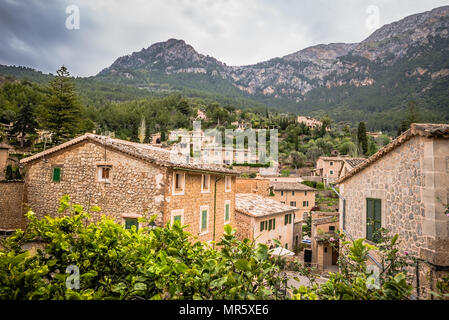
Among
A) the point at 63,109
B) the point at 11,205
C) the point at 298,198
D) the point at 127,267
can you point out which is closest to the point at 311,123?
the point at 298,198

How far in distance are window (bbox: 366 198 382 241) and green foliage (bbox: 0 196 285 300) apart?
22.9 feet

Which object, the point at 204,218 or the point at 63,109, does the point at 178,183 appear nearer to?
the point at 204,218

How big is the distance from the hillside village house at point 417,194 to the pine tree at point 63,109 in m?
33.7

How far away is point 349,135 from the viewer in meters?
82.6

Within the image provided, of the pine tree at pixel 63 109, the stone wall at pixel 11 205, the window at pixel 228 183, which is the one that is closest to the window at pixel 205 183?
the window at pixel 228 183

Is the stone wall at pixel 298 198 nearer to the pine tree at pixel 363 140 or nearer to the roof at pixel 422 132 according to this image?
the roof at pixel 422 132

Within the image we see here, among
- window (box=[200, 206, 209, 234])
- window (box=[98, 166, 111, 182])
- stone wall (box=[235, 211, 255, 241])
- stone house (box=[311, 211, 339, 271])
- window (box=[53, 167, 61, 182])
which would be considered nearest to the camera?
A: window (box=[98, 166, 111, 182])

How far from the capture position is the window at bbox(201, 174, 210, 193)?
14375 millimetres

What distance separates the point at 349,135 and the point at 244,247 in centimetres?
8830

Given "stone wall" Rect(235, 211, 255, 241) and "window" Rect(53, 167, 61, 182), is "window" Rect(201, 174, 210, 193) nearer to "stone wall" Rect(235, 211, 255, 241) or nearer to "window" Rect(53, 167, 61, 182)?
"stone wall" Rect(235, 211, 255, 241)

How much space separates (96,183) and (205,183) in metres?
5.36

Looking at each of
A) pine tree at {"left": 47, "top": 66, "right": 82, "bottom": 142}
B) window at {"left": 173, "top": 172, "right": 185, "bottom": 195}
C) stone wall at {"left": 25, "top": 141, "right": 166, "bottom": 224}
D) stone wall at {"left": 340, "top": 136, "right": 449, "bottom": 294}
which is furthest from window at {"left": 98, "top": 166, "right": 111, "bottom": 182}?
pine tree at {"left": 47, "top": 66, "right": 82, "bottom": 142}

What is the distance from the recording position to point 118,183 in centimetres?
1200
